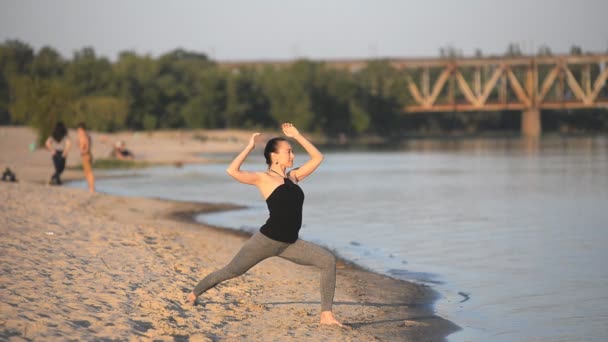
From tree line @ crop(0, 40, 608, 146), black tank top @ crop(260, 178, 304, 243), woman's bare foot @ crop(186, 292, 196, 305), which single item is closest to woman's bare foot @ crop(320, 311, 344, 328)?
black tank top @ crop(260, 178, 304, 243)

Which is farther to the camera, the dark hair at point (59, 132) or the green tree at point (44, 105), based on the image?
the green tree at point (44, 105)

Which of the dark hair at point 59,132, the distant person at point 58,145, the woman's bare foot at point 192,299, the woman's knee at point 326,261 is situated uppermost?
the dark hair at point 59,132

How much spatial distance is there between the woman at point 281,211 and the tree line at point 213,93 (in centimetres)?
6831

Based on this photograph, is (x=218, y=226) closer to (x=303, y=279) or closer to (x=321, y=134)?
(x=303, y=279)

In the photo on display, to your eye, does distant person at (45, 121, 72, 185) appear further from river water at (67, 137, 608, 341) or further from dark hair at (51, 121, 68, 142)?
river water at (67, 137, 608, 341)

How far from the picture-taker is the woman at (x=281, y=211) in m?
8.45

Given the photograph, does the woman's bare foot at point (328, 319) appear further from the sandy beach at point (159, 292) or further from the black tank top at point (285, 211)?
the black tank top at point (285, 211)

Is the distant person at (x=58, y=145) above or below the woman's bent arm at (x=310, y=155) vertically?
below

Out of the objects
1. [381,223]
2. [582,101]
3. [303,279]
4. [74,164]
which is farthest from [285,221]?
[582,101]

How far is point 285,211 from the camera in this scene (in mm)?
8484

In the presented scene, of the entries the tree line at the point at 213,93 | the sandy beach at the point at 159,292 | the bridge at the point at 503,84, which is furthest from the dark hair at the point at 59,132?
the bridge at the point at 503,84

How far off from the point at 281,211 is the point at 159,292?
93.3 inches

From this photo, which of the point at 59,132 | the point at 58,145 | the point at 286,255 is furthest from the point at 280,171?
the point at 58,145

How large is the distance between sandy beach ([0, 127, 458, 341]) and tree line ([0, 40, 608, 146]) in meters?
61.9
